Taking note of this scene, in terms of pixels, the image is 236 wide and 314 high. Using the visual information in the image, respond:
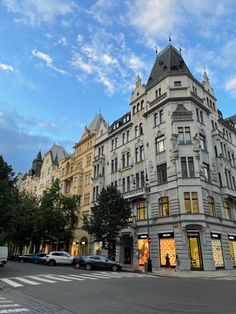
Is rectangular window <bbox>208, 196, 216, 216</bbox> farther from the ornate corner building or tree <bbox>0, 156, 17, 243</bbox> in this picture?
tree <bbox>0, 156, 17, 243</bbox>

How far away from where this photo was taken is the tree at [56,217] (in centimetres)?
4409

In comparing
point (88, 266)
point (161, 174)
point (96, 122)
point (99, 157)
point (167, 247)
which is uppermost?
point (96, 122)

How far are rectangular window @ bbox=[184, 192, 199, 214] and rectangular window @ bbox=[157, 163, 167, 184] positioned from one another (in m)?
3.66

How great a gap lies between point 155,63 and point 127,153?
49.3ft

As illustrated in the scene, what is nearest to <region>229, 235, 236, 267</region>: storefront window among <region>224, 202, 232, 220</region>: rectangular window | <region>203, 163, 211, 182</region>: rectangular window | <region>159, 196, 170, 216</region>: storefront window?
<region>224, 202, 232, 220</region>: rectangular window

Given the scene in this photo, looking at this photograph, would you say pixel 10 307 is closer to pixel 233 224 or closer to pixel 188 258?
pixel 188 258

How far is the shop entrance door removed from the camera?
28.2 m

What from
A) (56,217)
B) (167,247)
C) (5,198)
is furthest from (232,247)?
(5,198)

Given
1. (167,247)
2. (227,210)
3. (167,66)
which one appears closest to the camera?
(167,247)

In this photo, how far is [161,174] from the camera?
33562mm

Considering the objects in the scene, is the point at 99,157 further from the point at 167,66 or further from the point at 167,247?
the point at 167,247

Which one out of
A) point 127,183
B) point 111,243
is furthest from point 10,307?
point 127,183

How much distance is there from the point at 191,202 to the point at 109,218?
31.0ft

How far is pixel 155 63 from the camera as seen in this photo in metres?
43.4
